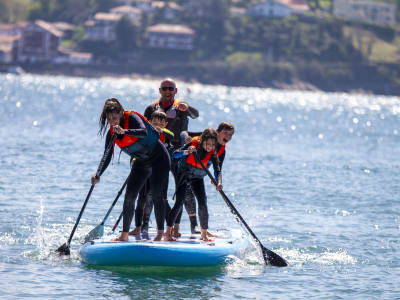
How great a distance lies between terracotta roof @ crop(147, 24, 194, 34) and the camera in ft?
511

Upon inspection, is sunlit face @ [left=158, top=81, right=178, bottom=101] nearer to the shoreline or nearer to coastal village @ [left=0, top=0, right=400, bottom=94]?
the shoreline

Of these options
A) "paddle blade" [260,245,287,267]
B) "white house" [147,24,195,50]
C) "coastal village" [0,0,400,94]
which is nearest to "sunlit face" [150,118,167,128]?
"paddle blade" [260,245,287,267]

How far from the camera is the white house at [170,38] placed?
155000 millimetres

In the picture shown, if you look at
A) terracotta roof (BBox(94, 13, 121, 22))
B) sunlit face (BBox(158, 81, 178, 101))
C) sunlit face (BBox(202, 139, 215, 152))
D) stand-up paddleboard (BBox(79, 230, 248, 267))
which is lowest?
stand-up paddleboard (BBox(79, 230, 248, 267))

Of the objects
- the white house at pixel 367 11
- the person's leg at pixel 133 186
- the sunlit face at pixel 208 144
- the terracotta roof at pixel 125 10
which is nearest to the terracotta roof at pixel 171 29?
the terracotta roof at pixel 125 10

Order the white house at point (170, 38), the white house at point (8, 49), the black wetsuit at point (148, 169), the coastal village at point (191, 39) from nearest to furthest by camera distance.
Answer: the black wetsuit at point (148, 169), the white house at point (8, 49), the coastal village at point (191, 39), the white house at point (170, 38)

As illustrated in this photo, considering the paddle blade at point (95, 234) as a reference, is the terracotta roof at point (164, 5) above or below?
above

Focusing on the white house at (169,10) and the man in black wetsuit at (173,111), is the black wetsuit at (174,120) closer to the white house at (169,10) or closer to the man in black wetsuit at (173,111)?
the man in black wetsuit at (173,111)

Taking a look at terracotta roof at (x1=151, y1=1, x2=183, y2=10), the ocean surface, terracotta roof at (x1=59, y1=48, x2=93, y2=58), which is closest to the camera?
the ocean surface

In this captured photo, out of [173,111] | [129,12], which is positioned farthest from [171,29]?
[173,111]

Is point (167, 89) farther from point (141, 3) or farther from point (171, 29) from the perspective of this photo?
point (141, 3)

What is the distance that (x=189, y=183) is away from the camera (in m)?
12.8

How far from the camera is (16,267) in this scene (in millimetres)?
12578

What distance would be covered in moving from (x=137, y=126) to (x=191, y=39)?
146m
